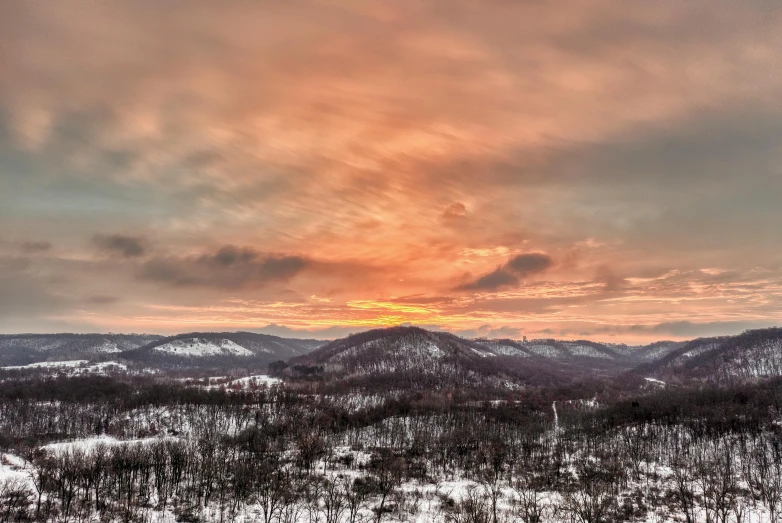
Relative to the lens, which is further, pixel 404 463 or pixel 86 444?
pixel 86 444

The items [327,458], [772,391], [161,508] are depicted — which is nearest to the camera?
[161,508]

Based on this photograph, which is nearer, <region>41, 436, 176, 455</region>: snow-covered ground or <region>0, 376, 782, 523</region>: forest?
<region>0, 376, 782, 523</region>: forest

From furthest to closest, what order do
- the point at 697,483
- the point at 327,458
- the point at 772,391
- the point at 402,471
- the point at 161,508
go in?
the point at 772,391 < the point at 327,458 < the point at 402,471 < the point at 697,483 < the point at 161,508

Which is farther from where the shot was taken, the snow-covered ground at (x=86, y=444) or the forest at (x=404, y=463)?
the snow-covered ground at (x=86, y=444)

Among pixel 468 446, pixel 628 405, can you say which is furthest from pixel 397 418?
pixel 628 405

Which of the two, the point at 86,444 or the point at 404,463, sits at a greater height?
the point at 404,463

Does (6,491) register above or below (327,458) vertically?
above

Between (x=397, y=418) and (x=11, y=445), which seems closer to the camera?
(x=11, y=445)

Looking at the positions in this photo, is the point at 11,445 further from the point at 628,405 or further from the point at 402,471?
the point at 628,405

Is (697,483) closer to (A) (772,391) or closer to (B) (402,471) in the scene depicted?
(B) (402,471)

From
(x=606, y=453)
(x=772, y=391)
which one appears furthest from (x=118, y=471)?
(x=772, y=391)
